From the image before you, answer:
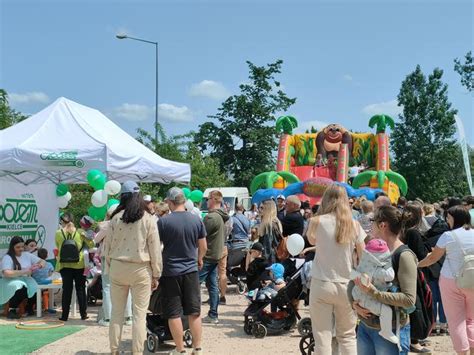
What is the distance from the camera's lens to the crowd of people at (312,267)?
327 cm

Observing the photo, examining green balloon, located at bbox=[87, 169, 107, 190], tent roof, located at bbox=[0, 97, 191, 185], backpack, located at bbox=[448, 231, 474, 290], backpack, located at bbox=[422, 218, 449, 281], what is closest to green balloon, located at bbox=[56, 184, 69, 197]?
tent roof, located at bbox=[0, 97, 191, 185]

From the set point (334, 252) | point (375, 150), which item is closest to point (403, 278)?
point (334, 252)

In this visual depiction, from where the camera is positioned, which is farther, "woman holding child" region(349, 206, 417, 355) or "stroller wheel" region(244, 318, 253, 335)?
"stroller wheel" region(244, 318, 253, 335)

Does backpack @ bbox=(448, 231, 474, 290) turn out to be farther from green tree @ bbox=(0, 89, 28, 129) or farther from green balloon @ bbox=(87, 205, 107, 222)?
green tree @ bbox=(0, 89, 28, 129)

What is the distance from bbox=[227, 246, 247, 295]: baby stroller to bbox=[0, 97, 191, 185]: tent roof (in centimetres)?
166

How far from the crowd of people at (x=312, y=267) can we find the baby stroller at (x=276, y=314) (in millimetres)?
158

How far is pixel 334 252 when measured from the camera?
13.8ft

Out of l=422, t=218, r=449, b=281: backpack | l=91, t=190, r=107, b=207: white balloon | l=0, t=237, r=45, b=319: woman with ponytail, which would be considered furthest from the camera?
l=91, t=190, r=107, b=207: white balloon

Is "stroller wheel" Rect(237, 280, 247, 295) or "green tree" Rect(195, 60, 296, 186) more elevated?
"green tree" Rect(195, 60, 296, 186)

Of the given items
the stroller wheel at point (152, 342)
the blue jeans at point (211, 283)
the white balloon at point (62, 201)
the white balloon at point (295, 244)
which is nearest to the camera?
the stroller wheel at point (152, 342)

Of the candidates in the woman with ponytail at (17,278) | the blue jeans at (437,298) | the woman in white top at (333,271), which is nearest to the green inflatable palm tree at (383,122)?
the blue jeans at (437,298)

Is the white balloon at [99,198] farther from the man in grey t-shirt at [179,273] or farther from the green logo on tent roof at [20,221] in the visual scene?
the man in grey t-shirt at [179,273]

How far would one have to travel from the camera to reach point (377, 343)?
328 centimetres

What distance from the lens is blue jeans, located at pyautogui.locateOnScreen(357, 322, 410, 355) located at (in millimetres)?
3230
